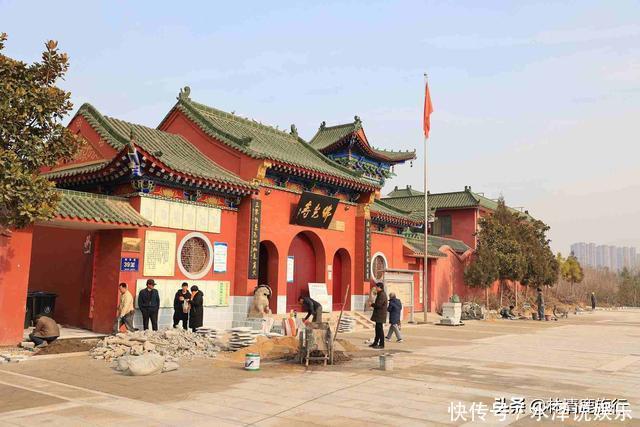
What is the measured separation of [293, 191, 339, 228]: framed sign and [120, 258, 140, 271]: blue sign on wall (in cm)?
622

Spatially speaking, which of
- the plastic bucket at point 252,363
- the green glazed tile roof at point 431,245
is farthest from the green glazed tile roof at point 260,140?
the plastic bucket at point 252,363

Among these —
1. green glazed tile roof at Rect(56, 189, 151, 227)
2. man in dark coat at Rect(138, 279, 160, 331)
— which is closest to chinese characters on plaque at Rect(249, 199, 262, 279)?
green glazed tile roof at Rect(56, 189, 151, 227)

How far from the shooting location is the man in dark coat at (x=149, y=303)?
43.2ft

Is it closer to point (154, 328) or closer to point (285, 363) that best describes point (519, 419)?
point (285, 363)

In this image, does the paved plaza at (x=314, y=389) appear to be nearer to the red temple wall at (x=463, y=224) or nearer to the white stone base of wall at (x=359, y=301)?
the white stone base of wall at (x=359, y=301)

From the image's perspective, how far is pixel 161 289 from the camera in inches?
578

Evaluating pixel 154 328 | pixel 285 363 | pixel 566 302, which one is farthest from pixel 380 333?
pixel 566 302

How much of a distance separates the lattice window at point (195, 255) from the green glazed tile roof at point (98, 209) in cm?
184

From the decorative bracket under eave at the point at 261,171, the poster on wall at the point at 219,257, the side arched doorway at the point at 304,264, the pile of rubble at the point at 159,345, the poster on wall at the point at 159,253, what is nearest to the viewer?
the pile of rubble at the point at 159,345

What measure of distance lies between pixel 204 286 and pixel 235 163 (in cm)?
430

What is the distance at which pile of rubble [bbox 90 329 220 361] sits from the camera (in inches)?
421

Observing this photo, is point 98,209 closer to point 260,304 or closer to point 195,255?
point 195,255

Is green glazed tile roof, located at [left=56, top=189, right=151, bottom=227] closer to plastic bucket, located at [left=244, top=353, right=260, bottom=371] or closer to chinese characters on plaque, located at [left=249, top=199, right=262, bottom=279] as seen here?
chinese characters on plaque, located at [left=249, top=199, right=262, bottom=279]

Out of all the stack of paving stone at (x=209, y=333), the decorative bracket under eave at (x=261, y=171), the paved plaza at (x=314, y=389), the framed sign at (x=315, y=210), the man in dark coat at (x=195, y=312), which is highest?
the decorative bracket under eave at (x=261, y=171)
